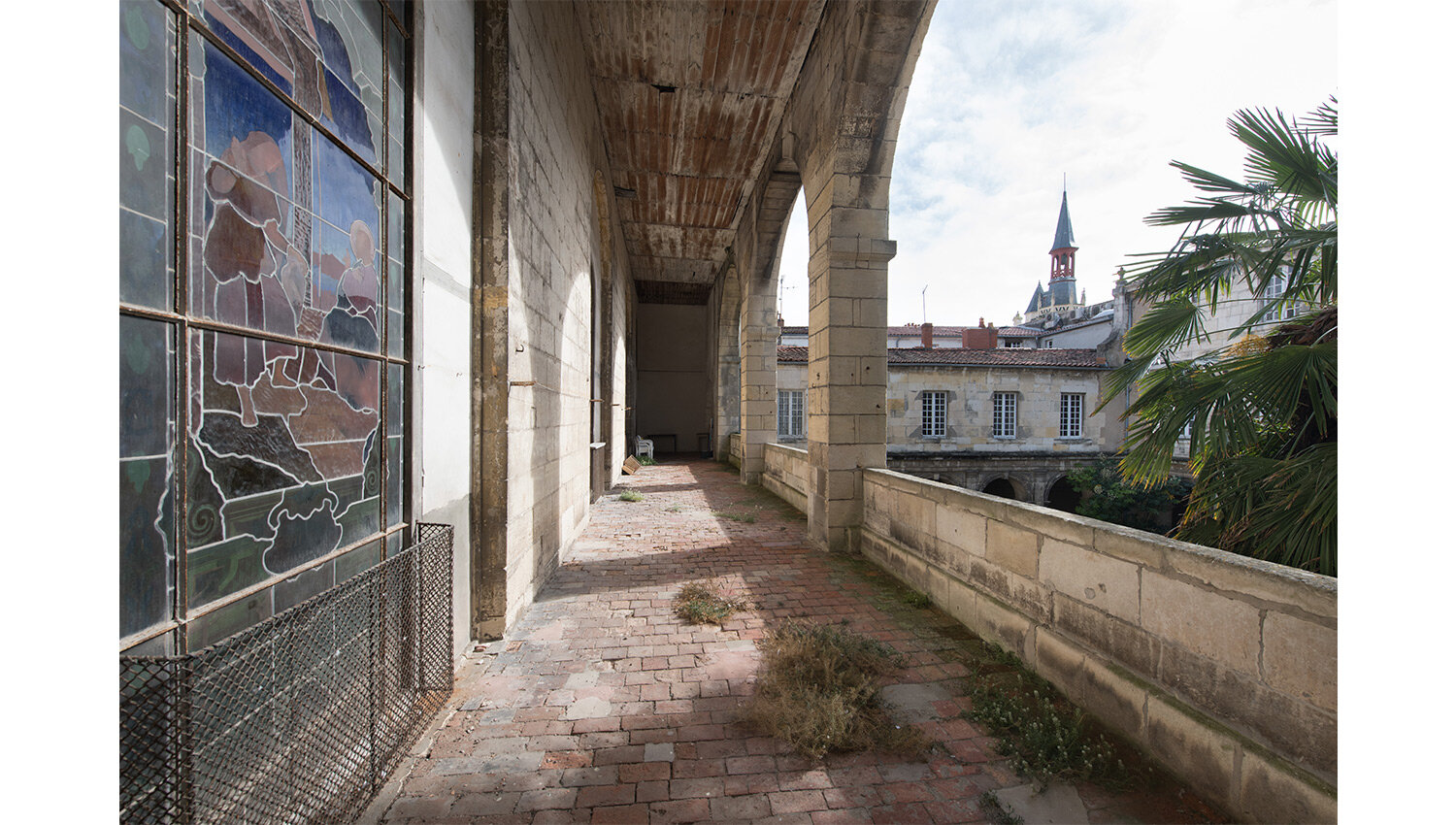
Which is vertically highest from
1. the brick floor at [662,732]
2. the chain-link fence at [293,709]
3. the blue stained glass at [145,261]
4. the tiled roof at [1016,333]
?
the tiled roof at [1016,333]

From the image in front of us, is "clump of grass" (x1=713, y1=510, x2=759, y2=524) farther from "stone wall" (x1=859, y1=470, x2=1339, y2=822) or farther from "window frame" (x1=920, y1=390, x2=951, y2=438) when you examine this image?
"window frame" (x1=920, y1=390, x2=951, y2=438)

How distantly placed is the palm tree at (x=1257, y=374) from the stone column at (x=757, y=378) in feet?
24.9

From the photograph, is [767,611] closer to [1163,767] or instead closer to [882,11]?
[1163,767]

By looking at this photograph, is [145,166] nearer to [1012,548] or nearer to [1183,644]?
[1183,644]

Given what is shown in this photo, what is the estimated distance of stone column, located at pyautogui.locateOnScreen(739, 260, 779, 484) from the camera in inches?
426

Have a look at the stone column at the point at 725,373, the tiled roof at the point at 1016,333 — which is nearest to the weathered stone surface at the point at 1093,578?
the stone column at the point at 725,373

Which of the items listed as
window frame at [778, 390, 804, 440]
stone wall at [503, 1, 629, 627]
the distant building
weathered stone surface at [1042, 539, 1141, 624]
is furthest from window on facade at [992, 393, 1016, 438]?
weathered stone surface at [1042, 539, 1141, 624]

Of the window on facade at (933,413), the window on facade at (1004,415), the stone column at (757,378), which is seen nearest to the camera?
the stone column at (757,378)

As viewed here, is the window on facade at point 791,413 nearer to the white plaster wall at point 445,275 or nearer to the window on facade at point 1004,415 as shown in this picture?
the window on facade at point 1004,415

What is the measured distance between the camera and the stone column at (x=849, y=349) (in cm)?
560

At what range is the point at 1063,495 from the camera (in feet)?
66.1

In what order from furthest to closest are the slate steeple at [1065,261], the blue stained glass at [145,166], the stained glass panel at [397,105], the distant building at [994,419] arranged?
the slate steeple at [1065,261]
the distant building at [994,419]
the stained glass panel at [397,105]
the blue stained glass at [145,166]

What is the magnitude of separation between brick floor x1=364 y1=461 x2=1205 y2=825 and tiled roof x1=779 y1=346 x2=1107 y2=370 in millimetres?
15150

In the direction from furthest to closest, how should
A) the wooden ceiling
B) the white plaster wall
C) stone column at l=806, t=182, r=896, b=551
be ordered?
the wooden ceiling, stone column at l=806, t=182, r=896, b=551, the white plaster wall
